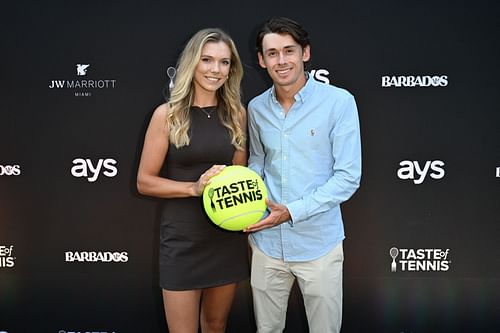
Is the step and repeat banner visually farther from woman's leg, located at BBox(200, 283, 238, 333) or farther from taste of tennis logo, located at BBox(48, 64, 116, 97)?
woman's leg, located at BBox(200, 283, 238, 333)

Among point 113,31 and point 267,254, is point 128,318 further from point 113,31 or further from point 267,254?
point 113,31

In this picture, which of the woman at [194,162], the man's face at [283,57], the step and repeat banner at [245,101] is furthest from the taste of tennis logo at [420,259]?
the man's face at [283,57]

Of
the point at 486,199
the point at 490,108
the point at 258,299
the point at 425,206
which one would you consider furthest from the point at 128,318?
the point at 490,108

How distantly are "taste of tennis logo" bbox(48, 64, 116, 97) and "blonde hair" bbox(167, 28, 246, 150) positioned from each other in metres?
0.97

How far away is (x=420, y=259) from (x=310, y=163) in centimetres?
129

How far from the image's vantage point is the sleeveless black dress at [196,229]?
1987 mm

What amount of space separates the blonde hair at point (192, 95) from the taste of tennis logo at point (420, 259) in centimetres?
132

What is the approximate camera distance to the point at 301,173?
6.40 feet

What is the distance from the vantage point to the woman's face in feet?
6.33

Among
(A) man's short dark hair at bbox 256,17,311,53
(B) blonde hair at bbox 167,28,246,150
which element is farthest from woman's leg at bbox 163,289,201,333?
(A) man's short dark hair at bbox 256,17,311,53

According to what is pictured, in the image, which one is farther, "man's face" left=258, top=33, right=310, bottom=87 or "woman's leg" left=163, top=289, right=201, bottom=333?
"woman's leg" left=163, top=289, right=201, bottom=333

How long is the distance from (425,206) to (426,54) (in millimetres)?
860

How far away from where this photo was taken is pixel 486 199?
2.76 meters

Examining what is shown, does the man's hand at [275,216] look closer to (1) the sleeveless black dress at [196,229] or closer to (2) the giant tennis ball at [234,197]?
(2) the giant tennis ball at [234,197]
